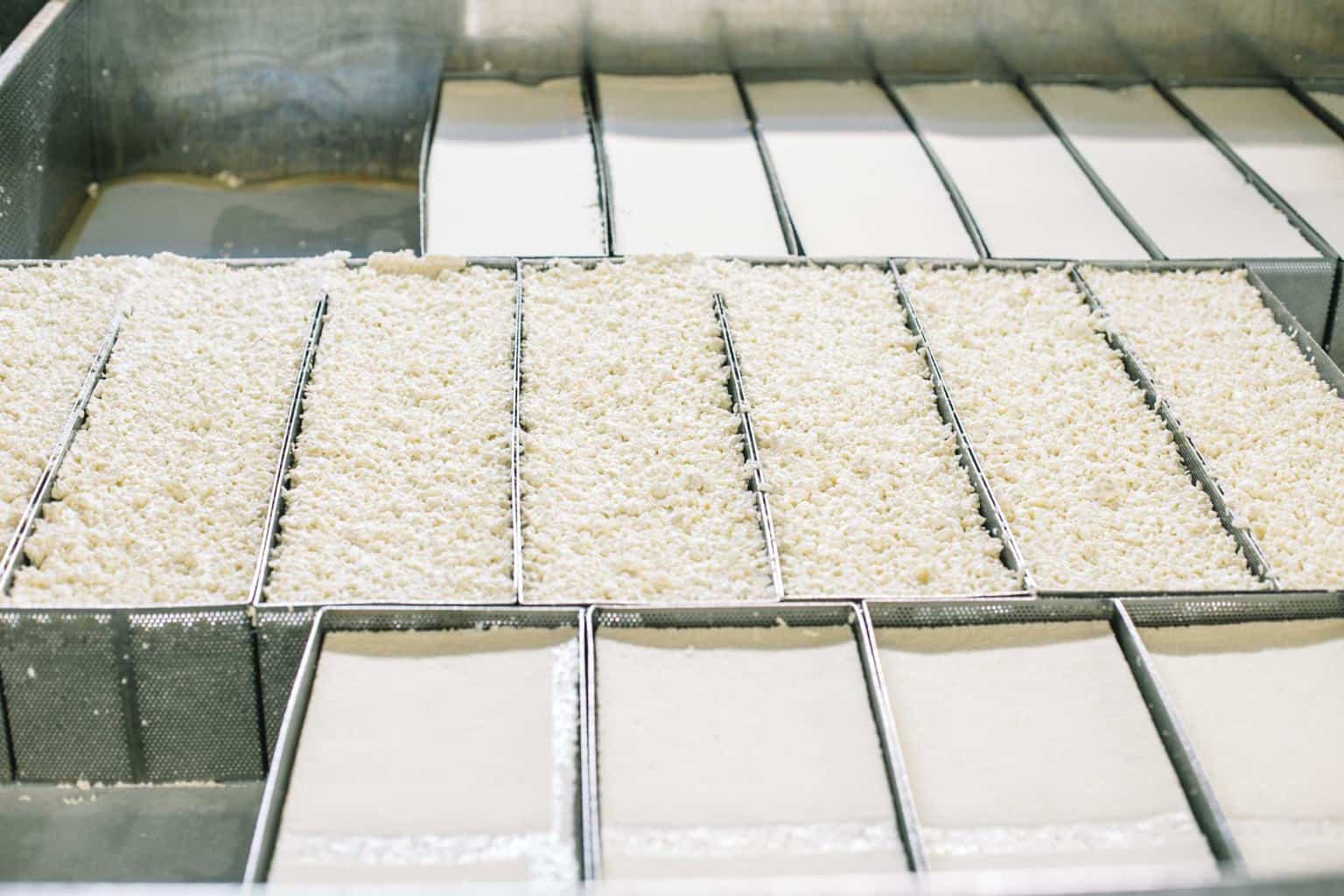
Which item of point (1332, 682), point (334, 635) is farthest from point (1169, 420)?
point (334, 635)

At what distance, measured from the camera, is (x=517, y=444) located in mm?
2406

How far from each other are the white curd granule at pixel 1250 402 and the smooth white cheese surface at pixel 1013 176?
0.16 metres

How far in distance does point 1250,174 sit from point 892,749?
218 cm

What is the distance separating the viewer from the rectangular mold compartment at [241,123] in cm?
366

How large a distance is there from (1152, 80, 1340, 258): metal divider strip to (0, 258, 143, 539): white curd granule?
2468 millimetres

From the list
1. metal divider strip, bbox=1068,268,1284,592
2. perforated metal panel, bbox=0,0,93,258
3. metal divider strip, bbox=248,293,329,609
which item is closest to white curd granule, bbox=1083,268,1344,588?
metal divider strip, bbox=1068,268,1284,592

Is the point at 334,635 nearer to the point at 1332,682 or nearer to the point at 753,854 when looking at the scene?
the point at 753,854

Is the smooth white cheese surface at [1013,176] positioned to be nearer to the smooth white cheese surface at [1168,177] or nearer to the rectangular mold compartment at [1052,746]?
the smooth white cheese surface at [1168,177]

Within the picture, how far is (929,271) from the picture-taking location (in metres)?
2.96

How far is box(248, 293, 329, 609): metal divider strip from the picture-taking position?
82.3 inches

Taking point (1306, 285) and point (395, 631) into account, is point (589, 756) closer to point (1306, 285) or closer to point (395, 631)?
point (395, 631)

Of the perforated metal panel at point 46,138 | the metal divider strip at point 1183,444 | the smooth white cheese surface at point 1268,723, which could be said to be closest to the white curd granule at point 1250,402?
the metal divider strip at point 1183,444

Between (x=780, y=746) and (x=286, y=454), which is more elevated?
(x=286, y=454)

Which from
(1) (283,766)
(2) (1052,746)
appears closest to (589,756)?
(1) (283,766)
